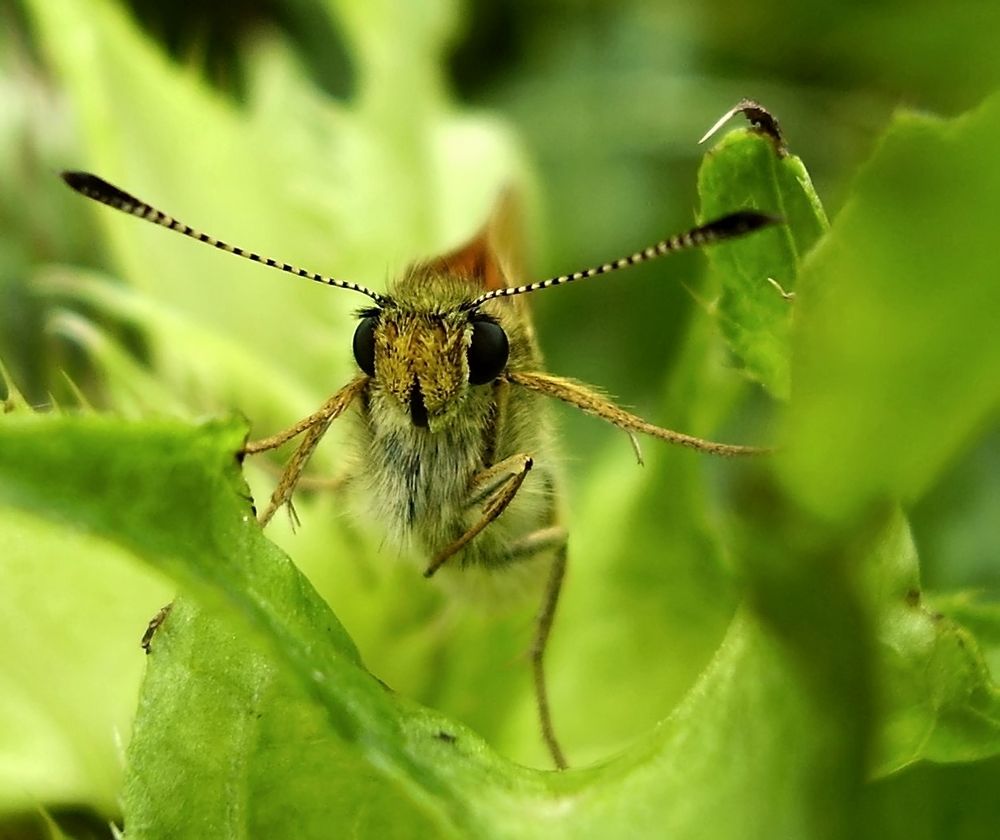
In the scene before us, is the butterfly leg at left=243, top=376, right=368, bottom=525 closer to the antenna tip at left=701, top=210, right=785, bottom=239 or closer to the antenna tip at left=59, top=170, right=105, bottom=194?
the antenna tip at left=59, top=170, right=105, bottom=194

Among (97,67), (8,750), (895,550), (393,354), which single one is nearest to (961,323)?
(895,550)

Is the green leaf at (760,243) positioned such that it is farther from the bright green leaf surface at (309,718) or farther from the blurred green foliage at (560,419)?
the bright green leaf surface at (309,718)

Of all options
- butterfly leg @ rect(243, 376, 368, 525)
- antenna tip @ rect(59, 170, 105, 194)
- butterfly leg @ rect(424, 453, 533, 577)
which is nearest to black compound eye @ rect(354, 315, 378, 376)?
butterfly leg @ rect(243, 376, 368, 525)

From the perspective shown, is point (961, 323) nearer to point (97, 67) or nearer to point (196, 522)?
point (196, 522)

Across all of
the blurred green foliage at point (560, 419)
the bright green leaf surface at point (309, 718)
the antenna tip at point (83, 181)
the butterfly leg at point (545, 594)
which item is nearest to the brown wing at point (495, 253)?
the blurred green foliage at point (560, 419)

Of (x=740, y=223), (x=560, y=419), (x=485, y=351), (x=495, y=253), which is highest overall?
(x=495, y=253)

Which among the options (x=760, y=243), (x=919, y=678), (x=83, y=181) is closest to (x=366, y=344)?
(x=83, y=181)

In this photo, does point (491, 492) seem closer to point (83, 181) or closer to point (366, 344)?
point (366, 344)
